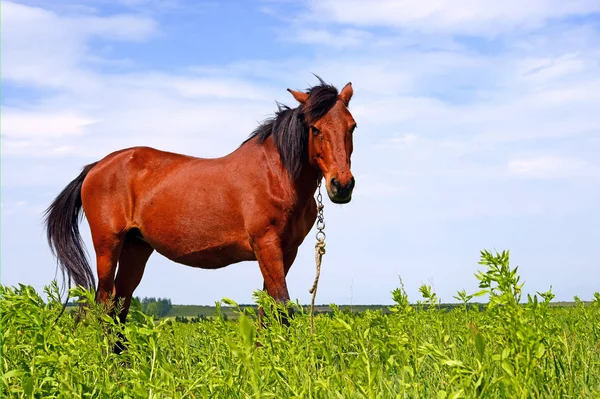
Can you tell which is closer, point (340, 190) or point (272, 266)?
point (340, 190)

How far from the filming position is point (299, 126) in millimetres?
6484

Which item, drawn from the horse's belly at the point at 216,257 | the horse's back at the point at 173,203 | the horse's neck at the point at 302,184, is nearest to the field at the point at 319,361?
the horse's neck at the point at 302,184

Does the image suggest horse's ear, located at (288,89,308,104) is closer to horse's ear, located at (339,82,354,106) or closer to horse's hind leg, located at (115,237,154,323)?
horse's ear, located at (339,82,354,106)

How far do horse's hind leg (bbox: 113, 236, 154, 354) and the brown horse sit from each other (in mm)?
13

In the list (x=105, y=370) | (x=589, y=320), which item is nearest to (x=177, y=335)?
(x=105, y=370)

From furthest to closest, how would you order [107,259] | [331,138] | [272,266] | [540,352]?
[107,259] → [272,266] → [331,138] → [540,352]

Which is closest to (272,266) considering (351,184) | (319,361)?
(351,184)

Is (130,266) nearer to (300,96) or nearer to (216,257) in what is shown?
(216,257)

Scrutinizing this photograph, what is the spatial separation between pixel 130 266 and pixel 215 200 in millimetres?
1939

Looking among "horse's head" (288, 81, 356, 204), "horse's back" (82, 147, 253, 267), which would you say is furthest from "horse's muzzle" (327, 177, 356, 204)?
"horse's back" (82, 147, 253, 267)

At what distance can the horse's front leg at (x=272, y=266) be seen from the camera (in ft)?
20.5

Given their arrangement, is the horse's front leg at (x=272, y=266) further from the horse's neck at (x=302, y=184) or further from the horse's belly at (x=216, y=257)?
the horse's neck at (x=302, y=184)

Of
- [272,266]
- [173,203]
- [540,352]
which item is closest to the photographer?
[540,352]

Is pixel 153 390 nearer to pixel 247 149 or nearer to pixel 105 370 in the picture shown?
pixel 105 370
